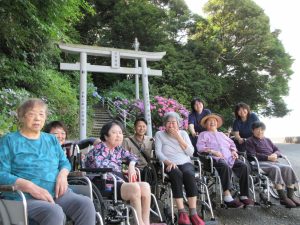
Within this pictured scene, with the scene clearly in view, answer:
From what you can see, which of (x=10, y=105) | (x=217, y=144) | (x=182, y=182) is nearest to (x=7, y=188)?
(x=182, y=182)

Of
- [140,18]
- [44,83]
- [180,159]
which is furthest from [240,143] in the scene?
[140,18]

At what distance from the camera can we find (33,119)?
9.07 ft

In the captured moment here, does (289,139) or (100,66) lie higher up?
(100,66)

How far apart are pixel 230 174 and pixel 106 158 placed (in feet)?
5.44

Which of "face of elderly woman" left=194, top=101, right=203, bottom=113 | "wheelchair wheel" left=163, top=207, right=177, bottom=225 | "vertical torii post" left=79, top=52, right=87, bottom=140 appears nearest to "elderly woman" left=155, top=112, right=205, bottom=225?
"wheelchair wheel" left=163, top=207, right=177, bottom=225

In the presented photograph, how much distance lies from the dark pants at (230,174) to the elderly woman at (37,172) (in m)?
2.25

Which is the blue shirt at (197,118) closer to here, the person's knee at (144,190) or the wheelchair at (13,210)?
the person's knee at (144,190)

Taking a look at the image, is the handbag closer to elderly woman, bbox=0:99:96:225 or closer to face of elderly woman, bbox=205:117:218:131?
face of elderly woman, bbox=205:117:218:131

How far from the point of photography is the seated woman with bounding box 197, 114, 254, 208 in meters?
4.49

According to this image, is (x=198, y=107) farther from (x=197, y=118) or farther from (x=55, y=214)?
(x=55, y=214)

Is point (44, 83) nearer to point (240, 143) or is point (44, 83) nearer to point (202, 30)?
Result: point (240, 143)

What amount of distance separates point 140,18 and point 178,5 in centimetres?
303

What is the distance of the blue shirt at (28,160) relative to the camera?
268cm

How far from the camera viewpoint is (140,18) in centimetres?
1828
